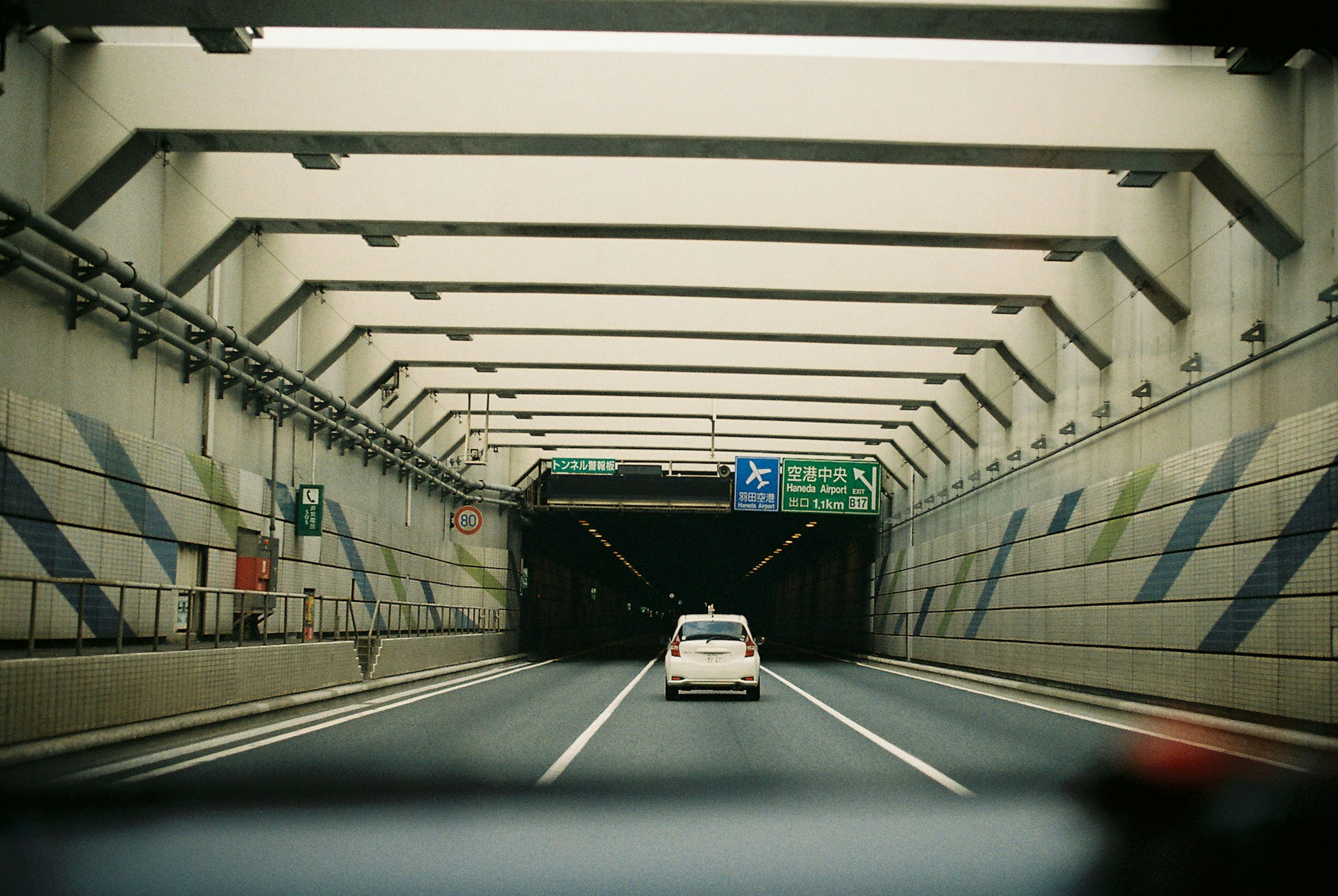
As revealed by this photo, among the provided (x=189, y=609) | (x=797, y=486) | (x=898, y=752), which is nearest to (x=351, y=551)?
(x=189, y=609)

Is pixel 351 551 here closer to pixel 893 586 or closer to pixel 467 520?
pixel 467 520

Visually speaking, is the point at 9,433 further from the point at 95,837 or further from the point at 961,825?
the point at 961,825

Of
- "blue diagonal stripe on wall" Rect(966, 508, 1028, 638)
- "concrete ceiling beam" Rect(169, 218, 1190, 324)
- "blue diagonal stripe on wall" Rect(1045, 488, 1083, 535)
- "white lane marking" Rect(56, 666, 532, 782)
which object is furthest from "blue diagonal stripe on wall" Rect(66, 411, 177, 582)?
"blue diagonal stripe on wall" Rect(966, 508, 1028, 638)

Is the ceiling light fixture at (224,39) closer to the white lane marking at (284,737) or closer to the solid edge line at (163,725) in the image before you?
the solid edge line at (163,725)

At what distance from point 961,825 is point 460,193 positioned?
14.3 m

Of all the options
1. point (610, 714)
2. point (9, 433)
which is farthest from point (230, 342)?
point (610, 714)

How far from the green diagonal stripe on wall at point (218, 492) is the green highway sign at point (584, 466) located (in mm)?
20050

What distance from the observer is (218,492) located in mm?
21188

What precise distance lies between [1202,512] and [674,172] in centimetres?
946

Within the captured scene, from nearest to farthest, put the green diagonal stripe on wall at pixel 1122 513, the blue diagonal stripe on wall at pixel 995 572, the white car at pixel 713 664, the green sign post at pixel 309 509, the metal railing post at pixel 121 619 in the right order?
the metal railing post at pixel 121 619 < the white car at pixel 713 664 < the green diagonal stripe on wall at pixel 1122 513 < the green sign post at pixel 309 509 < the blue diagonal stripe on wall at pixel 995 572

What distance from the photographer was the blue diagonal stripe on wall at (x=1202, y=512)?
1680 centimetres

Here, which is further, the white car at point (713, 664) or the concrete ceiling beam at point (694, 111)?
the white car at point (713, 664)

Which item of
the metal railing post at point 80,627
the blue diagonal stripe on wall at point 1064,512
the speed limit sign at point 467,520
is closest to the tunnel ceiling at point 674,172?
the blue diagonal stripe on wall at point 1064,512

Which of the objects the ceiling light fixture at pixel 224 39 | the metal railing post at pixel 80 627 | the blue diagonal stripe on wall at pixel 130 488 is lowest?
the metal railing post at pixel 80 627
